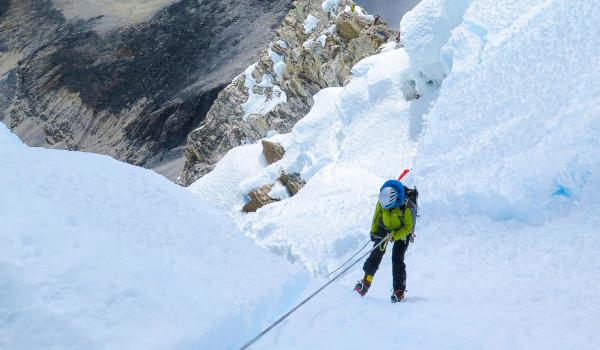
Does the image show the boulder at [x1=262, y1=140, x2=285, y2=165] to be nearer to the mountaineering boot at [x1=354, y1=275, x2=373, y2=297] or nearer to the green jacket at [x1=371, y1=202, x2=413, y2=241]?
the mountaineering boot at [x1=354, y1=275, x2=373, y2=297]

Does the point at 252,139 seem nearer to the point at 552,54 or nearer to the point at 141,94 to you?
the point at 552,54

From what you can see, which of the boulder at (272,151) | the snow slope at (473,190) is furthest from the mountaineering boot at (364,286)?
the boulder at (272,151)

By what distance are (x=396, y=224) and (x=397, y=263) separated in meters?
0.38

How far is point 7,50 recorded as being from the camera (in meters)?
74.6

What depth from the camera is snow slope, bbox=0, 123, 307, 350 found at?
10.6 feet

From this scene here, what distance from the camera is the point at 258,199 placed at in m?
17.4

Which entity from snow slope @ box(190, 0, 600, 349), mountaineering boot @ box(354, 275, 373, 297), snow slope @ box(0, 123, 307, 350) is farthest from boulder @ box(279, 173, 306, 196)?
mountaineering boot @ box(354, 275, 373, 297)

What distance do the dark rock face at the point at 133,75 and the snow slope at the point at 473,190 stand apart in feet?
147

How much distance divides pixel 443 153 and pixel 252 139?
74.0 ft

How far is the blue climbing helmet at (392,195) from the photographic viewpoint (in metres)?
4.80

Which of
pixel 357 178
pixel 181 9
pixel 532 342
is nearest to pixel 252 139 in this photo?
pixel 357 178

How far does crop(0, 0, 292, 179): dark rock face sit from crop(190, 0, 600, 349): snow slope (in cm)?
4467

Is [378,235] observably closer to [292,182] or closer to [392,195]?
[392,195]

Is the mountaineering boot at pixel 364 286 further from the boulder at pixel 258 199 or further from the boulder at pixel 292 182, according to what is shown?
the boulder at pixel 258 199
